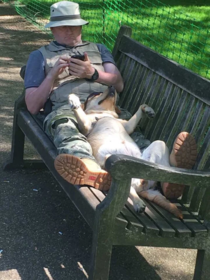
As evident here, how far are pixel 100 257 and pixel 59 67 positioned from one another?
1729 millimetres

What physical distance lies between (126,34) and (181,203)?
208 centimetres

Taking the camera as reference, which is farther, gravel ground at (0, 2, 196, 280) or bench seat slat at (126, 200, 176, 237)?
gravel ground at (0, 2, 196, 280)

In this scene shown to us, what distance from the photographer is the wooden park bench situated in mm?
2918

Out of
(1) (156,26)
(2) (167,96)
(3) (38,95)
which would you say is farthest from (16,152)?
(1) (156,26)

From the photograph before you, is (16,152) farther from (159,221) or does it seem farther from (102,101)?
(159,221)

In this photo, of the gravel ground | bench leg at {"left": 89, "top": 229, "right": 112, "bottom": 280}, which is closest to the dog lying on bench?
bench leg at {"left": 89, "top": 229, "right": 112, "bottom": 280}

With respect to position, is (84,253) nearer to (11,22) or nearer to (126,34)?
(126,34)

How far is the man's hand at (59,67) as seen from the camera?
4.18 m

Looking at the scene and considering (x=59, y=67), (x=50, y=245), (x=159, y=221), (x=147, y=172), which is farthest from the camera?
(x=59, y=67)

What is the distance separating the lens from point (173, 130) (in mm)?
3844

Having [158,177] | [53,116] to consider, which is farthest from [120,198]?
[53,116]

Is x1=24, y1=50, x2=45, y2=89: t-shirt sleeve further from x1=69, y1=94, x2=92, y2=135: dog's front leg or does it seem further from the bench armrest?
the bench armrest

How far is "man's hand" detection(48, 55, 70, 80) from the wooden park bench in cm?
43

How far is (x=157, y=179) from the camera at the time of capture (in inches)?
115
